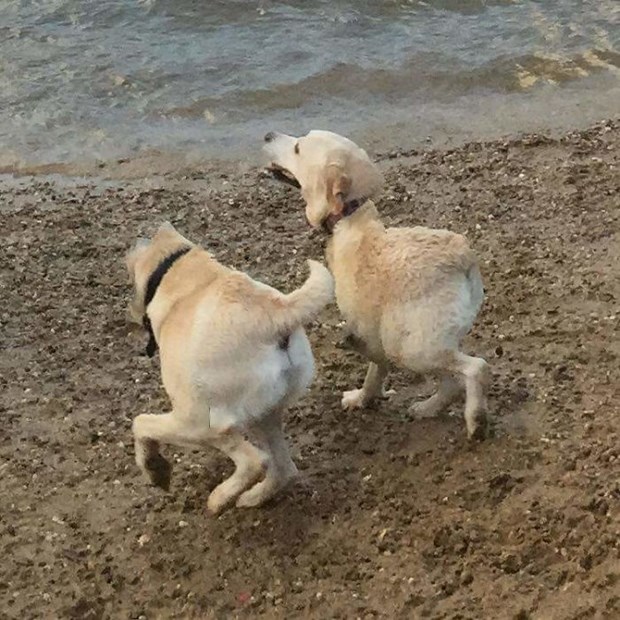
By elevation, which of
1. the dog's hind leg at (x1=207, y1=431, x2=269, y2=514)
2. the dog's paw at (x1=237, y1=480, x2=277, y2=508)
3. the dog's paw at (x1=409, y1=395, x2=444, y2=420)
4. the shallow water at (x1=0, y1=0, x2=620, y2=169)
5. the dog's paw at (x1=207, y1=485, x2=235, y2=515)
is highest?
the dog's hind leg at (x1=207, y1=431, x2=269, y2=514)

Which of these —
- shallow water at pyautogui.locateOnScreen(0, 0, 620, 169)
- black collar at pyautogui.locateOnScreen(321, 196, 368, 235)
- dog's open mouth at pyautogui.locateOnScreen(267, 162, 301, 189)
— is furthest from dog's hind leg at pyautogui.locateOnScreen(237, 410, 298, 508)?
shallow water at pyautogui.locateOnScreen(0, 0, 620, 169)

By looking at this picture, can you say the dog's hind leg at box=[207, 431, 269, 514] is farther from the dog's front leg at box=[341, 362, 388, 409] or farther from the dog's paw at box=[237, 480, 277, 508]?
the dog's front leg at box=[341, 362, 388, 409]

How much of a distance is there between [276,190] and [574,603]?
3.69m

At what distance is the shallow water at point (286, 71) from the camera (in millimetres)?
7762

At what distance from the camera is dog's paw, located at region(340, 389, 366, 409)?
13.9 feet

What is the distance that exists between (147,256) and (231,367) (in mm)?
683

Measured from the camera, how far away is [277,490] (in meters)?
3.69

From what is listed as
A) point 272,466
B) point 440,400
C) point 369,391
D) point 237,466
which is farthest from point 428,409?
point 237,466

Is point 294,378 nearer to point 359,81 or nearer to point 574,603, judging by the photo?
point 574,603

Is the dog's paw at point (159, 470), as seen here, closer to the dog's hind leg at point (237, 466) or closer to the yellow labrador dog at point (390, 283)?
the dog's hind leg at point (237, 466)

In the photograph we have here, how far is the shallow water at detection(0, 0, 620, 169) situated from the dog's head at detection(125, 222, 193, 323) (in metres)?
3.60

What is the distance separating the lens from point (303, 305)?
3.40m

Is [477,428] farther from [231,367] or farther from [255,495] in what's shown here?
[231,367]

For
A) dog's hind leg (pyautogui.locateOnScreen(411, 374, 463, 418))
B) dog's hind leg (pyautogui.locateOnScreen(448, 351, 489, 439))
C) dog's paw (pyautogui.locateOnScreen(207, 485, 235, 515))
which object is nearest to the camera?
dog's paw (pyautogui.locateOnScreen(207, 485, 235, 515))
